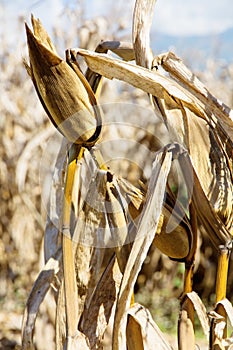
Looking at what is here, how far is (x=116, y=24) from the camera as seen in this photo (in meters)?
2.14

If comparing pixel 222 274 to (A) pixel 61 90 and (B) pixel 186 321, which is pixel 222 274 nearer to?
(B) pixel 186 321

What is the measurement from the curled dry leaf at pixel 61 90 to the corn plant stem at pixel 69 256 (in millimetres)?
38

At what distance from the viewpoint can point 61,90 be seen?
45 centimetres

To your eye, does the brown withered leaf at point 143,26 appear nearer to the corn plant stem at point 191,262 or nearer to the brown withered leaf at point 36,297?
the corn plant stem at point 191,262

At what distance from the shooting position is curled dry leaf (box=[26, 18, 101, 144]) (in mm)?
440

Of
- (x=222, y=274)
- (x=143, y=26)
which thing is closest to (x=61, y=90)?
(x=143, y=26)

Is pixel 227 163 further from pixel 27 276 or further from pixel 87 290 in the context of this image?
pixel 27 276

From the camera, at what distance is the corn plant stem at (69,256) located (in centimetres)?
50

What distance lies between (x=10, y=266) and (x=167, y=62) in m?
1.68

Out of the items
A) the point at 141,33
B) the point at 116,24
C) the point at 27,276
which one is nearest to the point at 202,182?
the point at 141,33

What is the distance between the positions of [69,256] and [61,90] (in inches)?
6.1

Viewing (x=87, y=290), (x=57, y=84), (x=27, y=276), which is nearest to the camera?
(x=57, y=84)

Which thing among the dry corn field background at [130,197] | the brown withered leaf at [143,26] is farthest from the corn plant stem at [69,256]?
the brown withered leaf at [143,26]

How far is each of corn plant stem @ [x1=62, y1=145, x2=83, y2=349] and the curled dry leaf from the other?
38 millimetres
